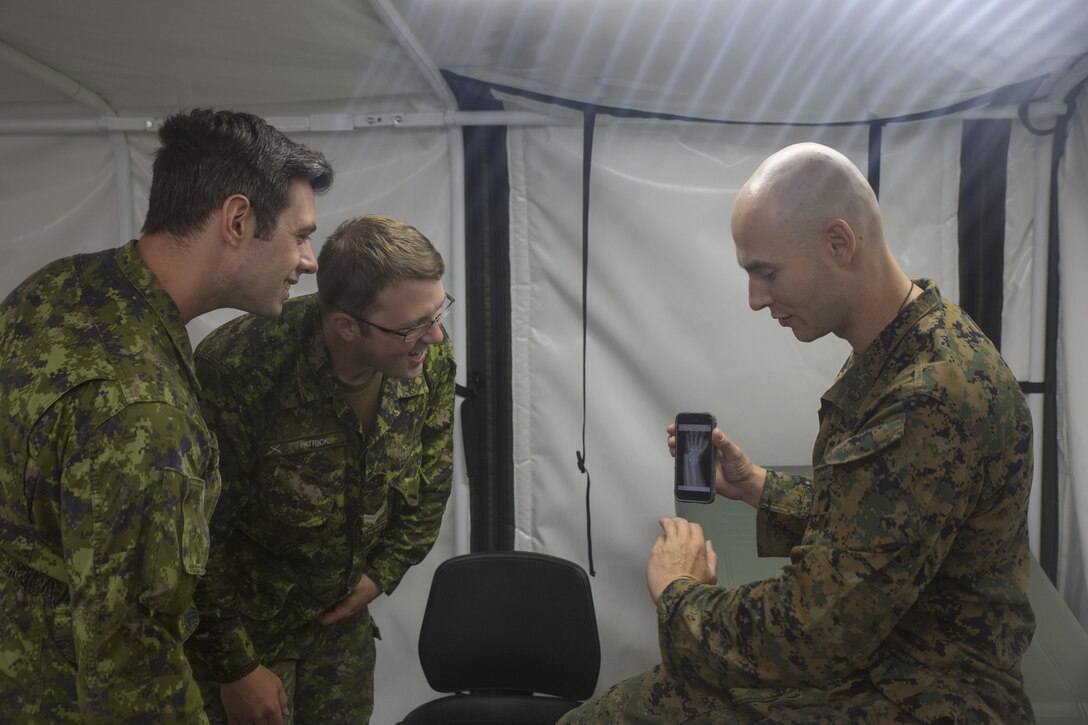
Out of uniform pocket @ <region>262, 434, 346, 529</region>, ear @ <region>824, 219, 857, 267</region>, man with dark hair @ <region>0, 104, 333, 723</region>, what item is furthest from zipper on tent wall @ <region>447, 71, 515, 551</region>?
ear @ <region>824, 219, 857, 267</region>

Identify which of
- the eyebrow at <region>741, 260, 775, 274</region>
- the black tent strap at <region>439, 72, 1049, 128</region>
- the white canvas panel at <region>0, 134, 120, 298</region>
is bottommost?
the eyebrow at <region>741, 260, 775, 274</region>

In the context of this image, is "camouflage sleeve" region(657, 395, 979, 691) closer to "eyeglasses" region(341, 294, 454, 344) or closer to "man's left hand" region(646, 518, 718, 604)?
"man's left hand" region(646, 518, 718, 604)

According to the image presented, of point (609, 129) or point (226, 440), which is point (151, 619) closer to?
point (226, 440)

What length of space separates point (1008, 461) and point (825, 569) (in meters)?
0.33

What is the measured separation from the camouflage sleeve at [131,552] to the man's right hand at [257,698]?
1.94 feet

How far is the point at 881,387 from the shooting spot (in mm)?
1370

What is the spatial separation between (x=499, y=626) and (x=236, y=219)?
1376mm

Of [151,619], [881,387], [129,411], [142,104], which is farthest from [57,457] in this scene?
[142,104]

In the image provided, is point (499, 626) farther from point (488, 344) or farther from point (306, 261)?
point (306, 261)

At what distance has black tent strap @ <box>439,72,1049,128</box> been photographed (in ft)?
8.36

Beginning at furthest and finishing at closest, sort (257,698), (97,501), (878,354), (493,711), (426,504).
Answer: (493,711) → (426,504) → (257,698) → (878,354) → (97,501)

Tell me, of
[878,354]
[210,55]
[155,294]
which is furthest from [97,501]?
[210,55]

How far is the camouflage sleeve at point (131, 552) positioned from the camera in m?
1.09

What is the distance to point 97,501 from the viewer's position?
1.09m
